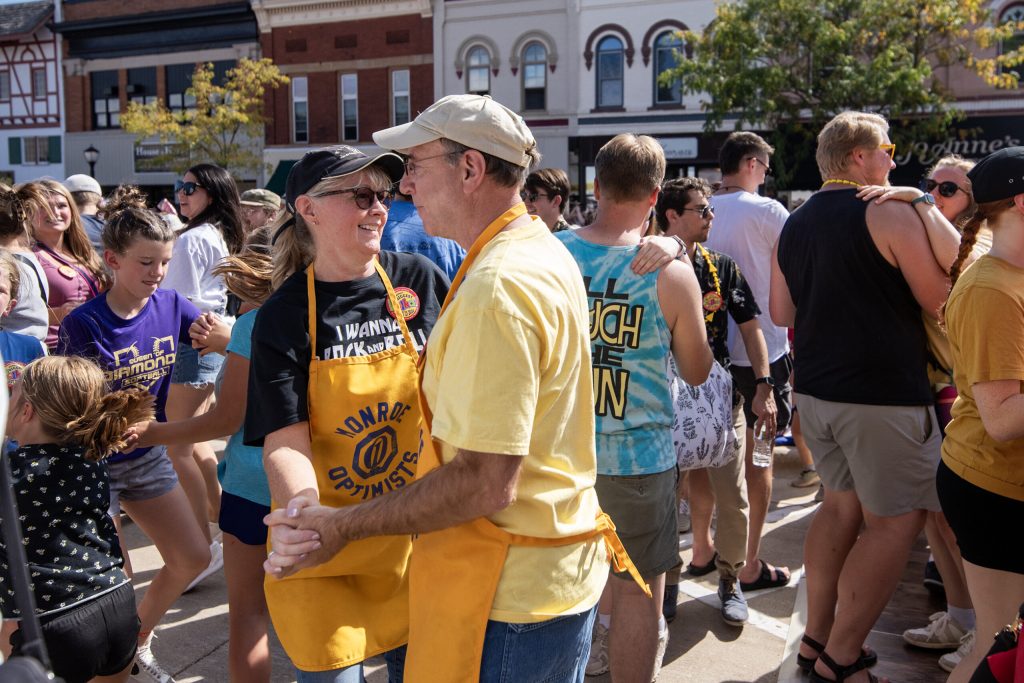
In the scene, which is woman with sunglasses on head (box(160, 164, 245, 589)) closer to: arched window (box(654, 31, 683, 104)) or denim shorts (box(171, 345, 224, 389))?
denim shorts (box(171, 345, 224, 389))

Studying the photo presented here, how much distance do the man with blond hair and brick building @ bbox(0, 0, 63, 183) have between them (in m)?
35.3

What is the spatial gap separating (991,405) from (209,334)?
262cm

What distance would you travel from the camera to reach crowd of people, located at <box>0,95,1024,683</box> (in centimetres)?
188

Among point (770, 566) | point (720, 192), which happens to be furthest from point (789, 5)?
point (770, 566)

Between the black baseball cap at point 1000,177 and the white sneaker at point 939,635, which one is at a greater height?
the black baseball cap at point 1000,177

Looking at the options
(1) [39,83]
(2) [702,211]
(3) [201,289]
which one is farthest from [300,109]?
(2) [702,211]

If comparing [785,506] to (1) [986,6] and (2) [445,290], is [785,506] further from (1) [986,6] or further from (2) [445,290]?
(1) [986,6]

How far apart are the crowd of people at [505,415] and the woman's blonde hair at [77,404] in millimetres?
10

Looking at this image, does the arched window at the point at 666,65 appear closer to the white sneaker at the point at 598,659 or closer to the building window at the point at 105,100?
the building window at the point at 105,100

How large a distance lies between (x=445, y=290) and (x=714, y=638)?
226 cm

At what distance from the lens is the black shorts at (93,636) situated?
102 inches

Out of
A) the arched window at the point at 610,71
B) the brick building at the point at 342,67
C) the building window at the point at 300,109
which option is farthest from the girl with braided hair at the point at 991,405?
the building window at the point at 300,109

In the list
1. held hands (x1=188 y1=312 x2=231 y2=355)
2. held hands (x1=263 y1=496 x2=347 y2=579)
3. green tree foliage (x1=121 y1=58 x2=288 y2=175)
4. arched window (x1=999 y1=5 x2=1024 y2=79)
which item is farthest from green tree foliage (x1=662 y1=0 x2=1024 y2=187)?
held hands (x1=263 y1=496 x2=347 y2=579)

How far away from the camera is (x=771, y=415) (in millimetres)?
4184
